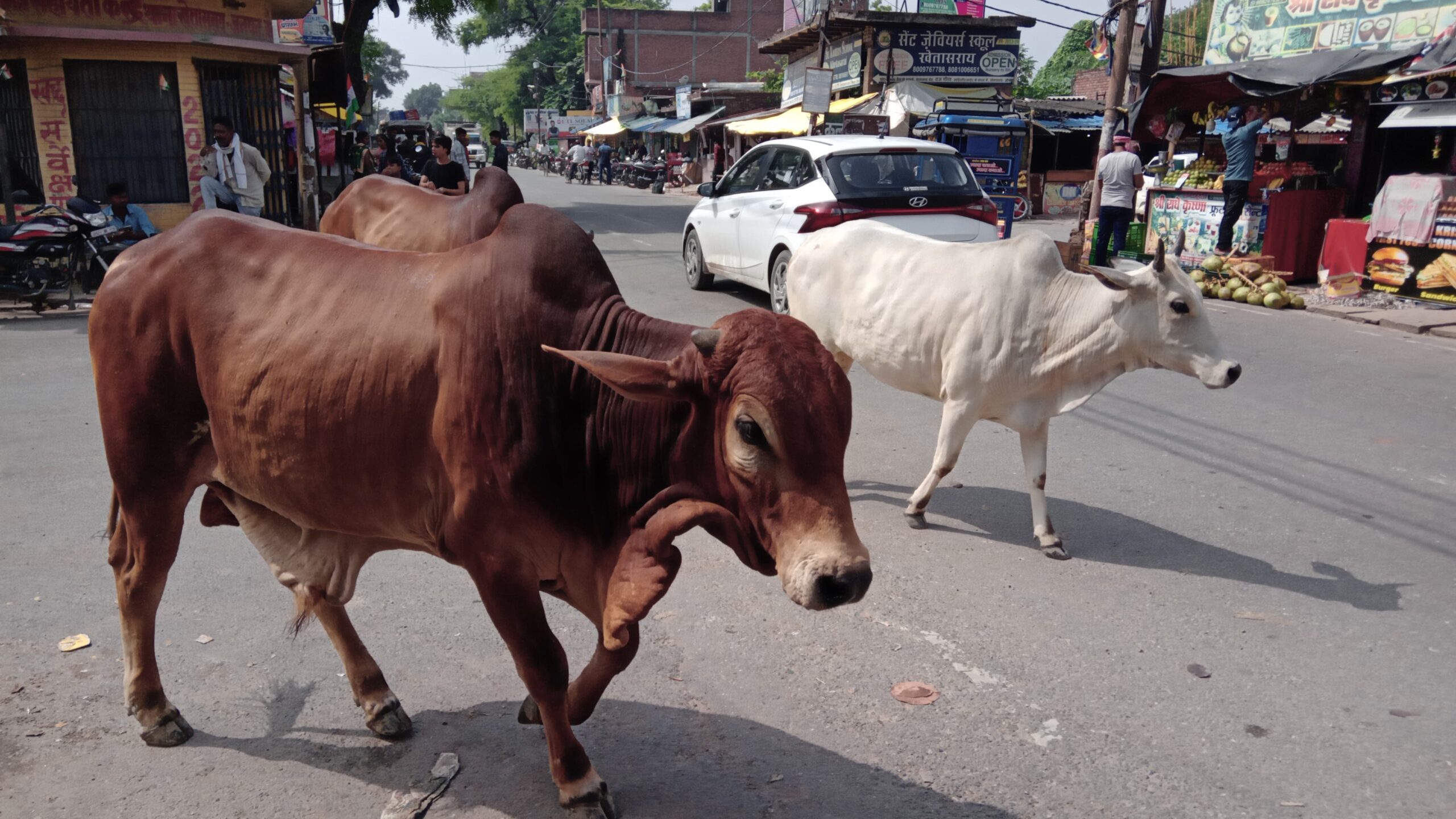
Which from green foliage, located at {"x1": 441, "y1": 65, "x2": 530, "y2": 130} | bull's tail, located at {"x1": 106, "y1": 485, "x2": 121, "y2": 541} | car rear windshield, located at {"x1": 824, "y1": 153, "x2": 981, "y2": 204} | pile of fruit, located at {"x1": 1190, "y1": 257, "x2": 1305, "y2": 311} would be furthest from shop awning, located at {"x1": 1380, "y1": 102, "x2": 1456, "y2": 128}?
green foliage, located at {"x1": 441, "y1": 65, "x2": 530, "y2": 130}

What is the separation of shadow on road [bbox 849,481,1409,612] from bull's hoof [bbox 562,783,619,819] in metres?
2.76

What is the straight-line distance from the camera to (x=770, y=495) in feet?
7.51

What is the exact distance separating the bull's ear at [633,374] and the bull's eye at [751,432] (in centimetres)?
18

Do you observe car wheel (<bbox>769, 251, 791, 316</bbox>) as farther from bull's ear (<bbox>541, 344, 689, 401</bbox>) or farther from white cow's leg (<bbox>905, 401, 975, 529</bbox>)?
bull's ear (<bbox>541, 344, 689, 401</bbox>)

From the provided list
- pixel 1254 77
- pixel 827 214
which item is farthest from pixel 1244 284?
pixel 827 214

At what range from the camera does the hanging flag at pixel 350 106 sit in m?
21.4

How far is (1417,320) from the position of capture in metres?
10.5

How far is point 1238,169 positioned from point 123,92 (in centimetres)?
1437

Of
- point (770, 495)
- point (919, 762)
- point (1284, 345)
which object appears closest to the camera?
point (770, 495)

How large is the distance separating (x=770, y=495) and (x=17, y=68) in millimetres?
14628

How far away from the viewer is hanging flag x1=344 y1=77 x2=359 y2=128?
21.4 metres

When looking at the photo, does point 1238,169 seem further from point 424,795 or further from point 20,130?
point 20,130

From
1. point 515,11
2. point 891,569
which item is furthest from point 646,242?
point 515,11

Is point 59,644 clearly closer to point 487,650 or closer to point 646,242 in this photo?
point 487,650
